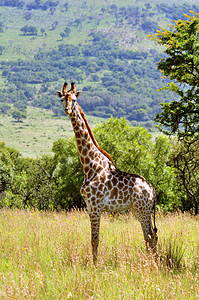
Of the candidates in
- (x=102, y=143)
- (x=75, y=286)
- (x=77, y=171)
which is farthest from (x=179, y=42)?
(x=77, y=171)

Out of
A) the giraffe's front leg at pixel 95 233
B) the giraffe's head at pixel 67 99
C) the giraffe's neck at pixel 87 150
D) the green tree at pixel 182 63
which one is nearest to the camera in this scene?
the giraffe's head at pixel 67 99

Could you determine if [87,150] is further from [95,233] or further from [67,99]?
[95,233]

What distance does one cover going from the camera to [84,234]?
826cm

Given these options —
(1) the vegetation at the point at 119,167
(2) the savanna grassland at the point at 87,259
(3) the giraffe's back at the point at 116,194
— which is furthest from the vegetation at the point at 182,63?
(1) the vegetation at the point at 119,167

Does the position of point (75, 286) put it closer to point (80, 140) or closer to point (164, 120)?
point (80, 140)

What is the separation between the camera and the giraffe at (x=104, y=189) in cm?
688

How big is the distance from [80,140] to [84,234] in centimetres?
248

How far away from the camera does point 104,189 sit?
696 cm

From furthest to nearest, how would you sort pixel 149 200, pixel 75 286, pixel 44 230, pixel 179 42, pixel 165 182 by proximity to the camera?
1. pixel 165 182
2. pixel 179 42
3. pixel 44 230
4. pixel 149 200
5. pixel 75 286

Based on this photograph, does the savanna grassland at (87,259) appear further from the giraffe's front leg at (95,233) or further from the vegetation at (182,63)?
the vegetation at (182,63)

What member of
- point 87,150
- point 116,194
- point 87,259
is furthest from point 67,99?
point 87,259

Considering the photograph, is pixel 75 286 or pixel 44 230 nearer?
pixel 75 286

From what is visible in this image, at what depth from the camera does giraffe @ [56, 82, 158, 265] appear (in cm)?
688

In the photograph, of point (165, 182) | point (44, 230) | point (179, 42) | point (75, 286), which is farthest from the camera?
point (165, 182)
